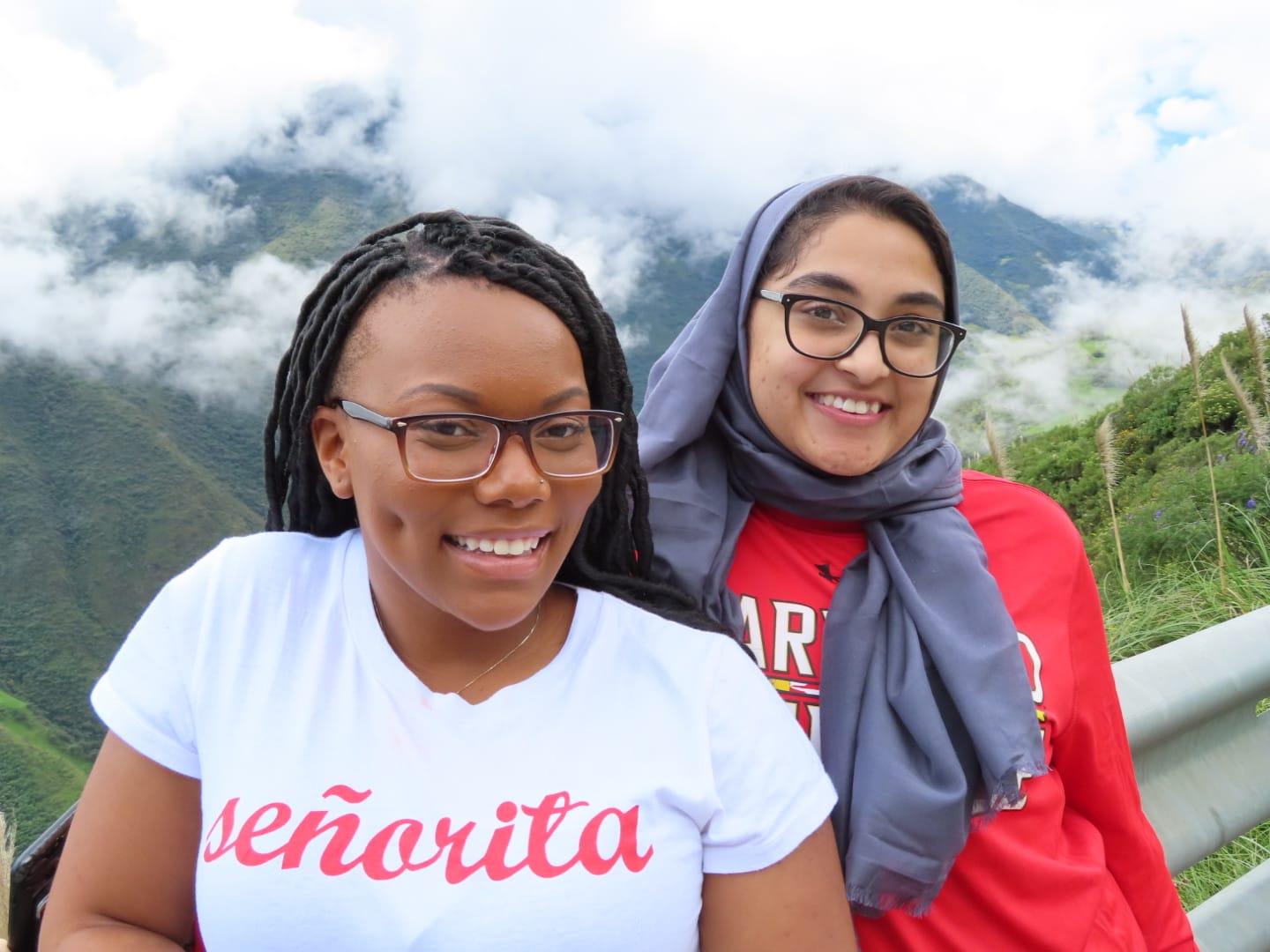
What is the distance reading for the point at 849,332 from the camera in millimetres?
1848

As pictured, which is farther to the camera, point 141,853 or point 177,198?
point 177,198

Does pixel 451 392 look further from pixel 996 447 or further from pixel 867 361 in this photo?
pixel 996 447

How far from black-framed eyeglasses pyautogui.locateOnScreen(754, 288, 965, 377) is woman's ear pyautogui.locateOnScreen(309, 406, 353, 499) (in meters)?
0.89

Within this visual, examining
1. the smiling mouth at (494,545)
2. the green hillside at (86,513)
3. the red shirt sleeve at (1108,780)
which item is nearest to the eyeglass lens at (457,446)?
the smiling mouth at (494,545)

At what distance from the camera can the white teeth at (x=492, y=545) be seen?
1.35 metres

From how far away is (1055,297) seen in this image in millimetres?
67500

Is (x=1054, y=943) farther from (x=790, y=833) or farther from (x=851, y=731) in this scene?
(x=790, y=833)

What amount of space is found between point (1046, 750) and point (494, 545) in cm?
116

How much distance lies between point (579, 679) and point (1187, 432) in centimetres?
876

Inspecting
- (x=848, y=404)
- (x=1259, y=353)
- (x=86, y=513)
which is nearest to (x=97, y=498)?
(x=86, y=513)

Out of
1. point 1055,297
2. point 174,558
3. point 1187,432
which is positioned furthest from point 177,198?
point 1187,432

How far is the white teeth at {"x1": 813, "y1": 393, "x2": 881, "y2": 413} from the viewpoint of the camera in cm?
188

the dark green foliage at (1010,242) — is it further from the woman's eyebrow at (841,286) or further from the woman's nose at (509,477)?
the woman's nose at (509,477)

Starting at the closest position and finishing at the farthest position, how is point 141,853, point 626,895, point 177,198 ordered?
point 626,895
point 141,853
point 177,198
